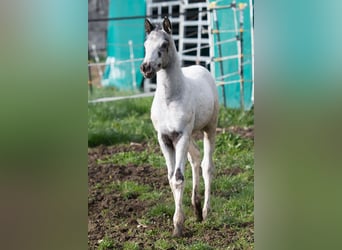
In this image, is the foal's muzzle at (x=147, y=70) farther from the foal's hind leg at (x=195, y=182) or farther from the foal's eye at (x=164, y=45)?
the foal's hind leg at (x=195, y=182)

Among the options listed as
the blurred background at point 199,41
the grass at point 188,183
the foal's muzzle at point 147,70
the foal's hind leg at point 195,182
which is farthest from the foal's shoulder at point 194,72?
the blurred background at point 199,41

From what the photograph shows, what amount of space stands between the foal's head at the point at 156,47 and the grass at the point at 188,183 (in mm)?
996

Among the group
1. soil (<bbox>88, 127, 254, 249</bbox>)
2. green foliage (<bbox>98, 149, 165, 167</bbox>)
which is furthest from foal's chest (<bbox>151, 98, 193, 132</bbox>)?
green foliage (<bbox>98, 149, 165, 167</bbox>)

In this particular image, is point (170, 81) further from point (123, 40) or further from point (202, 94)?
point (123, 40)

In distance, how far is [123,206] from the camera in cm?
383

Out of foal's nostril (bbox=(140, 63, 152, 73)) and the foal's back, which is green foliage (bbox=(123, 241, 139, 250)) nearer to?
the foal's back

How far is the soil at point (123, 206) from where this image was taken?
319 centimetres

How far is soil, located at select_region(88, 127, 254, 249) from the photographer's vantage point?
3193 mm
